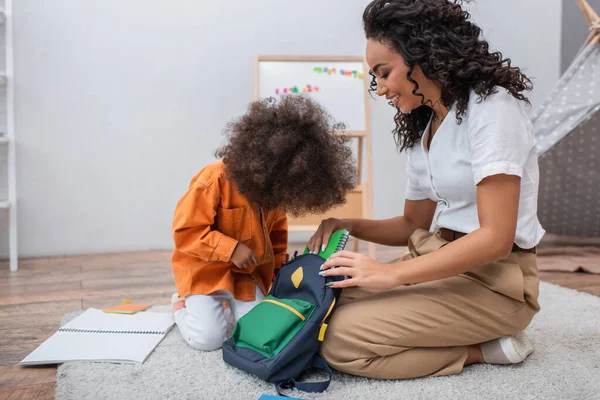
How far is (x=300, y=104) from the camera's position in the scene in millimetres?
1334

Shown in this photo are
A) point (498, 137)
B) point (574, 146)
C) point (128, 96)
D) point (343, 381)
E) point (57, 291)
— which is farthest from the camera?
point (128, 96)

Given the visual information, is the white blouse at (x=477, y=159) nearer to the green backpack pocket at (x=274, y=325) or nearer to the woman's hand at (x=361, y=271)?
the woman's hand at (x=361, y=271)

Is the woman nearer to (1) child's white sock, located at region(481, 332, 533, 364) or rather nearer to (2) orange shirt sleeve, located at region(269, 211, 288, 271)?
(1) child's white sock, located at region(481, 332, 533, 364)

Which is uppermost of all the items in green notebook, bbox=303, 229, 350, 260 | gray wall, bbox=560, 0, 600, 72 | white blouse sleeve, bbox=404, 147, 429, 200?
gray wall, bbox=560, 0, 600, 72

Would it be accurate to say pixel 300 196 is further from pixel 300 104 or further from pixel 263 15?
pixel 263 15

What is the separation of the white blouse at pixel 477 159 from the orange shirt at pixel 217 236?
0.42 m

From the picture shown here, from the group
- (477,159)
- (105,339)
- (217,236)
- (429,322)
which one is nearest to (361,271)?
(429,322)

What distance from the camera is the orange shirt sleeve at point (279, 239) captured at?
5.33ft

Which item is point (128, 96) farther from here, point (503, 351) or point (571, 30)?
point (571, 30)

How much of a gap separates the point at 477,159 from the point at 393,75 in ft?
0.82

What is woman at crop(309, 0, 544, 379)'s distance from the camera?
109 cm

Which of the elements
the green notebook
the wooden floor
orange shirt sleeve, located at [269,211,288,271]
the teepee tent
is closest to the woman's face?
the green notebook

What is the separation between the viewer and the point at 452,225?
49.0 inches

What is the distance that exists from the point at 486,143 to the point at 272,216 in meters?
0.65
